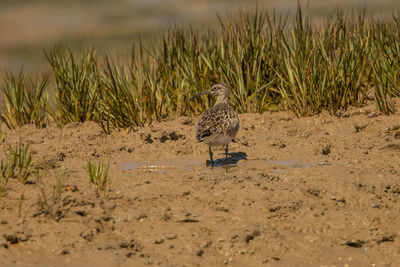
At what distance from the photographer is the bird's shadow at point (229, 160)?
24.5 feet

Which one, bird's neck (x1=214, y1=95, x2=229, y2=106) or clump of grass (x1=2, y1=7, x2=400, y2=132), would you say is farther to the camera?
clump of grass (x1=2, y1=7, x2=400, y2=132)

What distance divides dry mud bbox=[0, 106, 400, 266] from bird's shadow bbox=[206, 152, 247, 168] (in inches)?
1.2

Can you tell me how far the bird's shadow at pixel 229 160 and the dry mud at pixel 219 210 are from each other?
3 cm

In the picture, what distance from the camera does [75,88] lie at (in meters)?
9.66

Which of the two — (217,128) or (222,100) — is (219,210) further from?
(222,100)

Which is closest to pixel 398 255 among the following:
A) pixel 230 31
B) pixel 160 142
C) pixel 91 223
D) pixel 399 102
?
pixel 91 223

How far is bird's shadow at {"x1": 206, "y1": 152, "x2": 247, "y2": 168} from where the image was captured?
7473mm

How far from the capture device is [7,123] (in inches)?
392

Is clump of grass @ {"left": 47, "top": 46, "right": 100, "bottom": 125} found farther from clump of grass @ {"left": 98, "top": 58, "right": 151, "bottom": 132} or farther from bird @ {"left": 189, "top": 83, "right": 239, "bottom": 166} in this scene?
bird @ {"left": 189, "top": 83, "right": 239, "bottom": 166}

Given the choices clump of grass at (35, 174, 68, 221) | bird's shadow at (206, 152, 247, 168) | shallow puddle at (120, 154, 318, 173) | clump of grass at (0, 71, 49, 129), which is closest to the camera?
clump of grass at (35, 174, 68, 221)

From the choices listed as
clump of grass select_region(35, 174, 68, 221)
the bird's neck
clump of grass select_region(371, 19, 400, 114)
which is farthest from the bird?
clump of grass select_region(371, 19, 400, 114)

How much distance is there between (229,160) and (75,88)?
3.19 metres

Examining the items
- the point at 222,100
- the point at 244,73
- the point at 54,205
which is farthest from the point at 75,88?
the point at 54,205

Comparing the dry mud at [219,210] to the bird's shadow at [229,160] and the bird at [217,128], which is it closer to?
the bird's shadow at [229,160]
